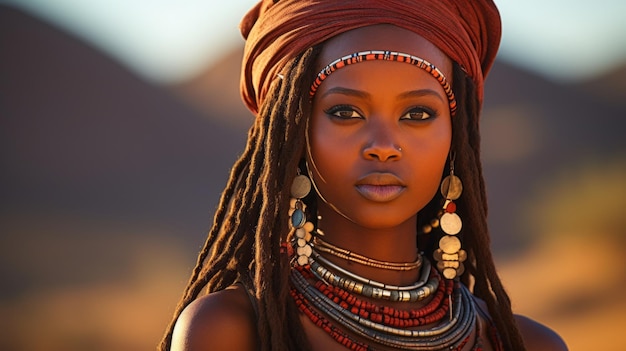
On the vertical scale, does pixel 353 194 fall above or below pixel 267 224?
above

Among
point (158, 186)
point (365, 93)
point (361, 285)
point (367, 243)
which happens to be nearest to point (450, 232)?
point (367, 243)

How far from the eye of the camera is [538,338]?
4457mm

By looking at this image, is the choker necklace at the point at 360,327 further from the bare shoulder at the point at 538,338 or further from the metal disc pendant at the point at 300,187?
the bare shoulder at the point at 538,338

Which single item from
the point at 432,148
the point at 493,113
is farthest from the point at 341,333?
the point at 493,113

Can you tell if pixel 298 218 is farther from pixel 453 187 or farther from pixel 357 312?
pixel 453 187

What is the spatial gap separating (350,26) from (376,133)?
45 cm

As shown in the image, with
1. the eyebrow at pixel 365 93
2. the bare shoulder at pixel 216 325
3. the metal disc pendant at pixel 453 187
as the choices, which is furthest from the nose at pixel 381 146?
the bare shoulder at pixel 216 325

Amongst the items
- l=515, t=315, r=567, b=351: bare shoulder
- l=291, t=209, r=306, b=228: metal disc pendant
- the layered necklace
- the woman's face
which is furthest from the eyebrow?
l=515, t=315, r=567, b=351: bare shoulder

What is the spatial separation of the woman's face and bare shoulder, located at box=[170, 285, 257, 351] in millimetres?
564

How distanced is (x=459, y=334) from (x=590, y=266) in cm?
1138

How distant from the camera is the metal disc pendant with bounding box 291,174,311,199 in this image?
4070 mm

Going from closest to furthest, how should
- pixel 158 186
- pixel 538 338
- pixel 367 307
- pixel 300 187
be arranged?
pixel 367 307 < pixel 300 187 < pixel 538 338 < pixel 158 186

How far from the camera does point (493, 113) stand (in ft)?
62.2

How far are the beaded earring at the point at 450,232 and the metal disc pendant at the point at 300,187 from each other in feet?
1.90
